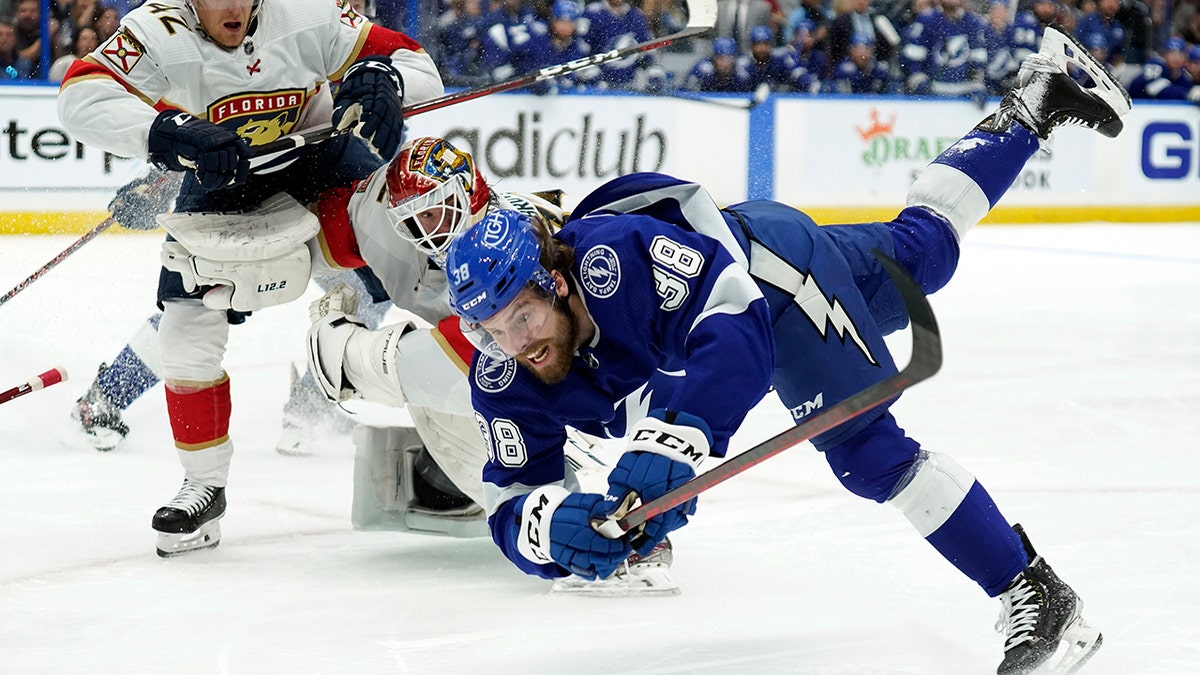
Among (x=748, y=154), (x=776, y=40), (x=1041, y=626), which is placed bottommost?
(x=748, y=154)

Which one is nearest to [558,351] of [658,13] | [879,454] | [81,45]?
[879,454]

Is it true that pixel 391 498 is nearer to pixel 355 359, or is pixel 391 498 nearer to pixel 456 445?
pixel 456 445

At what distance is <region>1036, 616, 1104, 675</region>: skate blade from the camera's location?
2.01 metres

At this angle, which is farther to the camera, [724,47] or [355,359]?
[724,47]

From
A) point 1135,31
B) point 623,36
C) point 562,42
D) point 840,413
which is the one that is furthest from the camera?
point 1135,31

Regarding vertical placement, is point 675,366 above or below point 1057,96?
below

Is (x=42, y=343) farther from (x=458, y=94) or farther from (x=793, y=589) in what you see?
(x=793, y=589)

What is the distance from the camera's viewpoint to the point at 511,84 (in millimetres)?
3037

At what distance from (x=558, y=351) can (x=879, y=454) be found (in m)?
0.49

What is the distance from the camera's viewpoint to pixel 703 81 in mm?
8188

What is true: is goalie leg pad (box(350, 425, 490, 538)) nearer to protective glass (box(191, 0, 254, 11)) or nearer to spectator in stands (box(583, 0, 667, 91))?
protective glass (box(191, 0, 254, 11))

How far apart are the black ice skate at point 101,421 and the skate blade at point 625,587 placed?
1507 mm

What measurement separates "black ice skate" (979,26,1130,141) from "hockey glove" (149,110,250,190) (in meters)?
1.31

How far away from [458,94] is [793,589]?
1.22m
